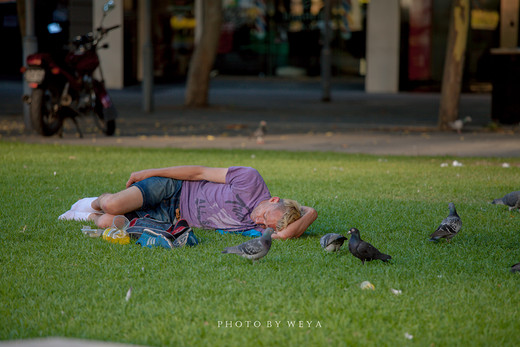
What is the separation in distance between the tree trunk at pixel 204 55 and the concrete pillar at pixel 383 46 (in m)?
11.9

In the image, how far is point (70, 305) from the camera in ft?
14.2

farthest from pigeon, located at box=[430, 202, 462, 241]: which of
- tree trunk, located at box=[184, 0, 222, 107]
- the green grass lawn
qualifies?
tree trunk, located at box=[184, 0, 222, 107]

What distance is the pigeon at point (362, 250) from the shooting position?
205 inches

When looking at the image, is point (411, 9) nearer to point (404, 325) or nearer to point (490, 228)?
point (490, 228)

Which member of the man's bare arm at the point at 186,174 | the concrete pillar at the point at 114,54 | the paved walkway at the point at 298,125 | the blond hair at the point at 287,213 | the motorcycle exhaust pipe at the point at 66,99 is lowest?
the paved walkway at the point at 298,125

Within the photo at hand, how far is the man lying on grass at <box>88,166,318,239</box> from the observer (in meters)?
5.95

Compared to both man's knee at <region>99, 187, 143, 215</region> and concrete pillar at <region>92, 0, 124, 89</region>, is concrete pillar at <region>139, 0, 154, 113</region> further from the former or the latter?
man's knee at <region>99, 187, 143, 215</region>

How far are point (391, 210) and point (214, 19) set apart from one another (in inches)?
555

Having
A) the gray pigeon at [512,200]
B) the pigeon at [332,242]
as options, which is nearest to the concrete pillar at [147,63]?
the gray pigeon at [512,200]

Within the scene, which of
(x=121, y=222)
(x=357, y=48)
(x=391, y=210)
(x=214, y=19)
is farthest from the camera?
(x=357, y=48)

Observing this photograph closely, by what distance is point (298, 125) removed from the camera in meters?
17.7

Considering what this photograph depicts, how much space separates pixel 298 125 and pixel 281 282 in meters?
12.9

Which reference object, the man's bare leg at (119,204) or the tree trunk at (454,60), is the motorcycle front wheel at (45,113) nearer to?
the man's bare leg at (119,204)

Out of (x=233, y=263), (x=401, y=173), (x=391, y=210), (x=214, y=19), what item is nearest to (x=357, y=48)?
(x=214, y=19)
